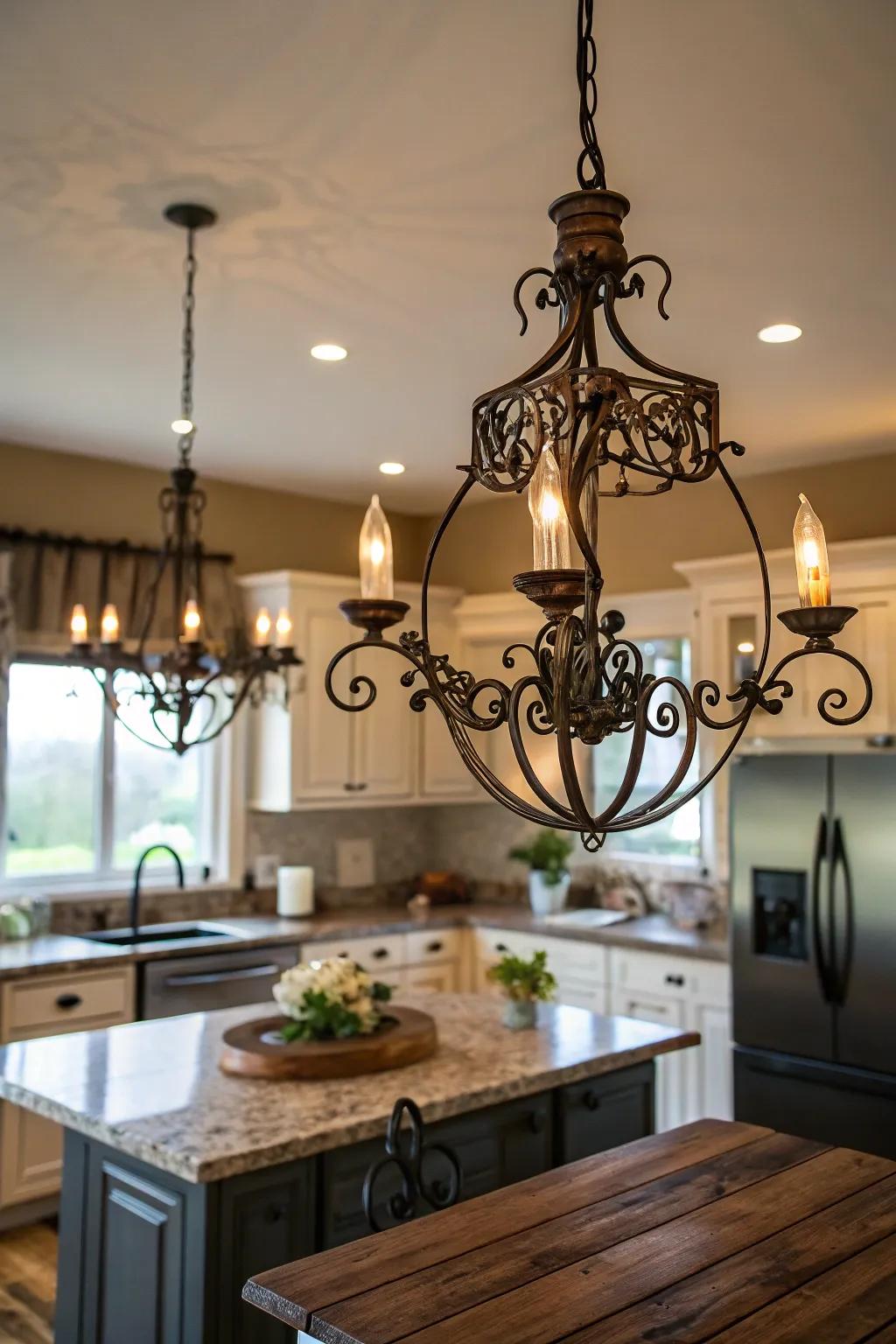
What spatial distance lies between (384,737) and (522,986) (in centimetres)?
248

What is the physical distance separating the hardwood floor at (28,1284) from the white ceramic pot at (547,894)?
231cm

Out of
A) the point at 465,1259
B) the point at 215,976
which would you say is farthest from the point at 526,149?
the point at 215,976

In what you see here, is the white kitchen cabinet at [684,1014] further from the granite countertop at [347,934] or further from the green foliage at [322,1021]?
the green foliage at [322,1021]

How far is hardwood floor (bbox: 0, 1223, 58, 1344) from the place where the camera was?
336 cm

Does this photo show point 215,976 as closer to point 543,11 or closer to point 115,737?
point 115,737

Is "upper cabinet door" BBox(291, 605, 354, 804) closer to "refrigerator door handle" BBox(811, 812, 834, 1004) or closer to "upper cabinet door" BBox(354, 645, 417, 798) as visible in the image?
"upper cabinet door" BBox(354, 645, 417, 798)

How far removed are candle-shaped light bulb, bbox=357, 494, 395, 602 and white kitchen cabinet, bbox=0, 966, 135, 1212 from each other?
3129mm

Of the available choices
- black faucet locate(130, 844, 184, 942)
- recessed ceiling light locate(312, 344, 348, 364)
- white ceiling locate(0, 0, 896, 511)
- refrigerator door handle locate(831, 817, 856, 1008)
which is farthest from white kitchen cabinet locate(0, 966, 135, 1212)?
refrigerator door handle locate(831, 817, 856, 1008)

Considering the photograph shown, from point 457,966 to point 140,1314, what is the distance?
9.88 ft

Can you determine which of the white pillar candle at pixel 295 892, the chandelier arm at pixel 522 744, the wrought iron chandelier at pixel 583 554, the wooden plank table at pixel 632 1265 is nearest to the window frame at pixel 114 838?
the white pillar candle at pixel 295 892

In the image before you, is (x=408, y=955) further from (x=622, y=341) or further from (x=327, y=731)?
(x=622, y=341)

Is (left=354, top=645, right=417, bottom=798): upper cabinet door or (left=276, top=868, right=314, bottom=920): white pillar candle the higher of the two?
(left=354, top=645, right=417, bottom=798): upper cabinet door

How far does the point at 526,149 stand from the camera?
2.37 m

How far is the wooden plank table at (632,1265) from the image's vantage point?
4.84ft
